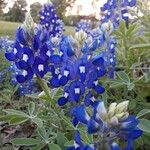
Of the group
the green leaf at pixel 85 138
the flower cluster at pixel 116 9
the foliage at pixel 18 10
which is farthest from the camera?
the foliage at pixel 18 10

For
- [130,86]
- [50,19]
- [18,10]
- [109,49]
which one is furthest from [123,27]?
[18,10]

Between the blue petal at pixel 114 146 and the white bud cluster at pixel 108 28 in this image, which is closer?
the blue petal at pixel 114 146

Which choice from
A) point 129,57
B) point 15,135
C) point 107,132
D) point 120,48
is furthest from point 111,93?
point 107,132

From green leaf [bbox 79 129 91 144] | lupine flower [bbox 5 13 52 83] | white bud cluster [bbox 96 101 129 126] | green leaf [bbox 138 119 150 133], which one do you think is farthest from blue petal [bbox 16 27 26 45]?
white bud cluster [bbox 96 101 129 126]

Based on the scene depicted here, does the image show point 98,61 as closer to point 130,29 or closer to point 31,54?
point 31,54

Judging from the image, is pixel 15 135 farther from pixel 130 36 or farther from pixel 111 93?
pixel 130 36

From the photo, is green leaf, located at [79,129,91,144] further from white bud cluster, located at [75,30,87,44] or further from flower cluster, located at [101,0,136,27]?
flower cluster, located at [101,0,136,27]

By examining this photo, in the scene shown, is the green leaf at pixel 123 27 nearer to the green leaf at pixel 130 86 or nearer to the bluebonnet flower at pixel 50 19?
the green leaf at pixel 130 86

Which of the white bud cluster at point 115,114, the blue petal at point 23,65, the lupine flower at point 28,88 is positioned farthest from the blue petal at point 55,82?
the lupine flower at point 28,88
